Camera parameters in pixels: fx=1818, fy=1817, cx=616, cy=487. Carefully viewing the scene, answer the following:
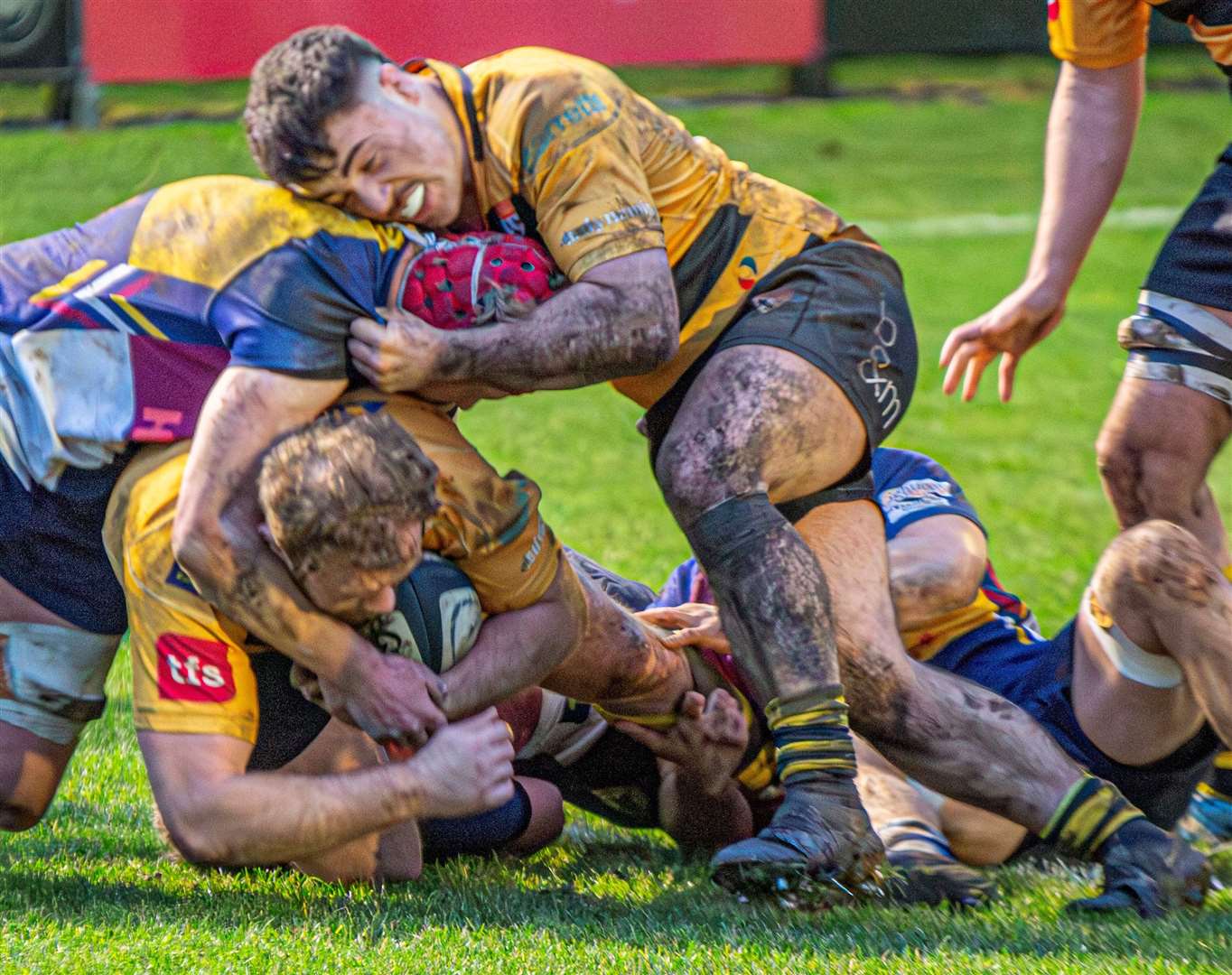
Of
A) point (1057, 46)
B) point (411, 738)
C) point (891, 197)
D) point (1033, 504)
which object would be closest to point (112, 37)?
point (891, 197)

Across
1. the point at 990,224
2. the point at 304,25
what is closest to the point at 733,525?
the point at 304,25

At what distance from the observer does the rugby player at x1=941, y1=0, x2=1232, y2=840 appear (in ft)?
13.0

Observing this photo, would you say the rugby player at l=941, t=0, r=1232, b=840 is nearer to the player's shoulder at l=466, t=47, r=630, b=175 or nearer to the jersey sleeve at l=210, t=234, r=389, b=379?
the player's shoulder at l=466, t=47, r=630, b=175

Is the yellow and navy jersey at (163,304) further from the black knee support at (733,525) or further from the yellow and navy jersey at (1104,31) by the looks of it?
the yellow and navy jersey at (1104,31)

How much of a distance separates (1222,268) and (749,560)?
1.29 m

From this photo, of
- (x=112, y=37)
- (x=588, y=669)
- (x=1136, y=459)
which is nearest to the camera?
(x=588, y=669)

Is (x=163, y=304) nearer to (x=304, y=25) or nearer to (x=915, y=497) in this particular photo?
(x=915, y=497)

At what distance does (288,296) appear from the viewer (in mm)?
3258

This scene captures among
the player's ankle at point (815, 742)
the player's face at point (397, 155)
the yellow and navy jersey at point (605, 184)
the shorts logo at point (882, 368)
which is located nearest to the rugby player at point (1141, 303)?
the shorts logo at point (882, 368)

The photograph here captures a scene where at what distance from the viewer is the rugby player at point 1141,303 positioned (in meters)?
3.97

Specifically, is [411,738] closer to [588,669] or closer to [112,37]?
[588,669]

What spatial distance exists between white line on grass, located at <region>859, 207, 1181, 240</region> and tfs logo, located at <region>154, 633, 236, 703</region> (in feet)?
34.2

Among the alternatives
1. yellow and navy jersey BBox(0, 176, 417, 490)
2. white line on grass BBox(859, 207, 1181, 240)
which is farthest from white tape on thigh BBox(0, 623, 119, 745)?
white line on grass BBox(859, 207, 1181, 240)

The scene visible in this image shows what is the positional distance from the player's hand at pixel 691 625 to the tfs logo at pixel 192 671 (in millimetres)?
1044
